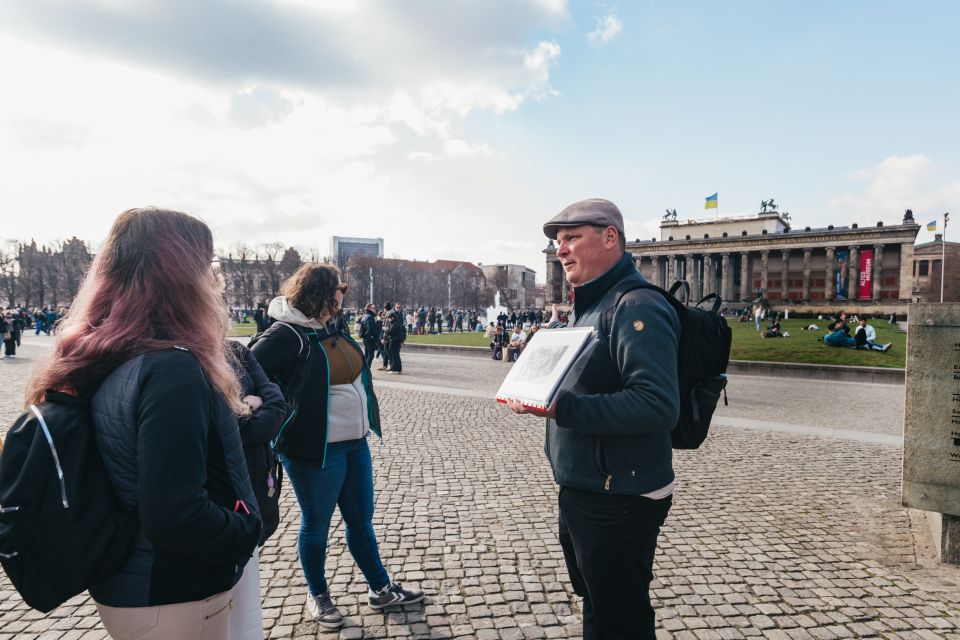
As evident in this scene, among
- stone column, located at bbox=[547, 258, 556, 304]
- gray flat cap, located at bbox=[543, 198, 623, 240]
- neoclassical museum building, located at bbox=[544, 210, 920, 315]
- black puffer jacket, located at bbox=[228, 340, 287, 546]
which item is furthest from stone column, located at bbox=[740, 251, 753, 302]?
black puffer jacket, located at bbox=[228, 340, 287, 546]

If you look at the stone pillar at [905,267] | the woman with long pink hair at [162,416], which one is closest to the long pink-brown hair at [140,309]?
the woman with long pink hair at [162,416]

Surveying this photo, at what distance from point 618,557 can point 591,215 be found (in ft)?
4.33

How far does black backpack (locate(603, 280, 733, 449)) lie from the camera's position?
2.14 metres

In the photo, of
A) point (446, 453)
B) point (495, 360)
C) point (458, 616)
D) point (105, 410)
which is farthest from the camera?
point (495, 360)

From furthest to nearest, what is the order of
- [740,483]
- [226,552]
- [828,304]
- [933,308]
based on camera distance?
[828,304], [740,483], [933,308], [226,552]

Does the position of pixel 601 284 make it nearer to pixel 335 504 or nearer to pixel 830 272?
pixel 335 504

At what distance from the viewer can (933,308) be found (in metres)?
4.23

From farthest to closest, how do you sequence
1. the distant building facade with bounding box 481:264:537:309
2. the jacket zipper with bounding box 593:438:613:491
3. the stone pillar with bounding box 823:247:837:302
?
the distant building facade with bounding box 481:264:537:309 → the stone pillar with bounding box 823:247:837:302 → the jacket zipper with bounding box 593:438:613:491

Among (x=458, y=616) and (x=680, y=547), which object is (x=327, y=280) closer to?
(x=458, y=616)

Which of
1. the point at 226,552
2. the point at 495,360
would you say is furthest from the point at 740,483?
the point at 495,360

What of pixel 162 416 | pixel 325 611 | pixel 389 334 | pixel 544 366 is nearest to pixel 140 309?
pixel 162 416

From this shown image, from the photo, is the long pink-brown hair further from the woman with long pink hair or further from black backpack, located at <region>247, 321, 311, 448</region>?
black backpack, located at <region>247, 321, 311, 448</region>

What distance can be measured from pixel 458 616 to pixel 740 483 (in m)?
3.89

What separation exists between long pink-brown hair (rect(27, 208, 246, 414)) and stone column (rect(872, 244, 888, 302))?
75.4 meters
